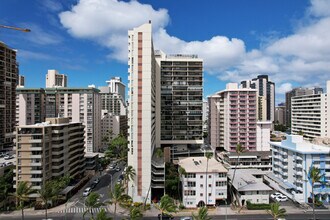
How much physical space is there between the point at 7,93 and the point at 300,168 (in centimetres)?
14240

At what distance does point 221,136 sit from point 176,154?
129ft

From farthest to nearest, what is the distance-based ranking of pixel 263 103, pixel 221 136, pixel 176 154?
pixel 263 103, pixel 221 136, pixel 176 154

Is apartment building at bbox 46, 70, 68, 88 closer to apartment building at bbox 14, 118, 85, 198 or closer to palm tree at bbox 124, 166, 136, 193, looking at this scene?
apartment building at bbox 14, 118, 85, 198

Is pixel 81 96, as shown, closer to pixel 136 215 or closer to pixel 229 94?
pixel 229 94

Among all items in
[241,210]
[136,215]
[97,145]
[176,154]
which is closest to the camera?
[136,215]

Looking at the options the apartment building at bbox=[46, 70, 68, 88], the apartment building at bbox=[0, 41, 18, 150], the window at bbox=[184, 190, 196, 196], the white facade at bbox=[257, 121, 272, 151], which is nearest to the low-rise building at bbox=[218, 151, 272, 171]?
the white facade at bbox=[257, 121, 272, 151]

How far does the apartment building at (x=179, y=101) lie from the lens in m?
87.8

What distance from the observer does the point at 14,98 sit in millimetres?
131625

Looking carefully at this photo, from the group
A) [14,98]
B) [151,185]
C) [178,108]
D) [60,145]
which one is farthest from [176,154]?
[14,98]

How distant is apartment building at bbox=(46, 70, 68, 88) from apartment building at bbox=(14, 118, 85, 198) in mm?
118023

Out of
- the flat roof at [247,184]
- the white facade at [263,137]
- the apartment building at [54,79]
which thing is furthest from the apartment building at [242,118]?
the apartment building at [54,79]

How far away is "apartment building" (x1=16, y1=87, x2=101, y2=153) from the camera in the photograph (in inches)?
4931

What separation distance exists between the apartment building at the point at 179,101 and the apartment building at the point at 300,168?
29.9 m

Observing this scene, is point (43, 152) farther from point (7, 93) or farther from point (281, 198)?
point (7, 93)
